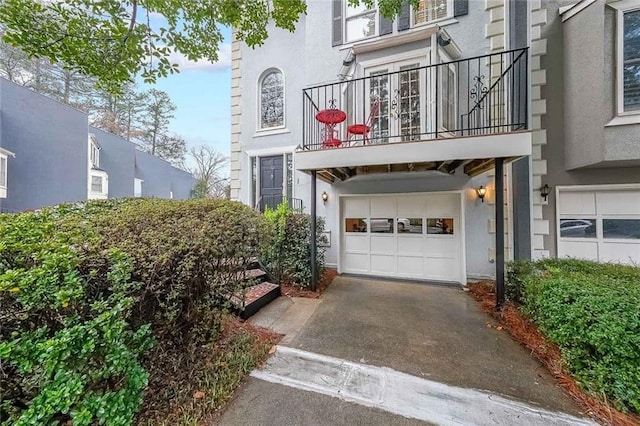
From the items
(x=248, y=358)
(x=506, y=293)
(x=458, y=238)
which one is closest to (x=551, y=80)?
(x=458, y=238)

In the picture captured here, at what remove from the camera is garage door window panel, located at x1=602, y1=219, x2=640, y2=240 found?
16.2ft

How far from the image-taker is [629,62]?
4410mm

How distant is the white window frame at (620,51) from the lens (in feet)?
14.2

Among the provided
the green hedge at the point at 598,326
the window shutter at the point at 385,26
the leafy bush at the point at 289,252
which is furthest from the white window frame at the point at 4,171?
the green hedge at the point at 598,326

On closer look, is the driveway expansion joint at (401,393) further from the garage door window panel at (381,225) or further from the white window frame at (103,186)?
the white window frame at (103,186)

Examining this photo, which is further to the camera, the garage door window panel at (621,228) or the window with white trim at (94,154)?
the window with white trim at (94,154)

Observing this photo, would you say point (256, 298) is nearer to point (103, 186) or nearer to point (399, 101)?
point (399, 101)

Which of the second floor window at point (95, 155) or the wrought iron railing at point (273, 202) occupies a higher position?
the second floor window at point (95, 155)

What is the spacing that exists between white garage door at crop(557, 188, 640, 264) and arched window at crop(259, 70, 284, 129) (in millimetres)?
7817

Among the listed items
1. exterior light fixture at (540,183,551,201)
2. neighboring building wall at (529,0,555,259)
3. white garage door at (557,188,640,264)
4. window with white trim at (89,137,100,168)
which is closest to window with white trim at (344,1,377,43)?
neighboring building wall at (529,0,555,259)

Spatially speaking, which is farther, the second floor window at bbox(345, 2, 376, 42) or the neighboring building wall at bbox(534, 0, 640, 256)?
the second floor window at bbox(345, 2, 376, 42)

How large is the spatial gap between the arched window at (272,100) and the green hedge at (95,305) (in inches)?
255

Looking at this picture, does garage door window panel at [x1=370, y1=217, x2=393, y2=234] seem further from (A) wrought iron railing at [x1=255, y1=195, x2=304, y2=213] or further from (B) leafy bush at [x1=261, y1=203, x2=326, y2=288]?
(A) wrought iron railing at [x1=255, y1=195, x2=304, y2=213]

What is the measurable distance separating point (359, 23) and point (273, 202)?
19.6 feet
